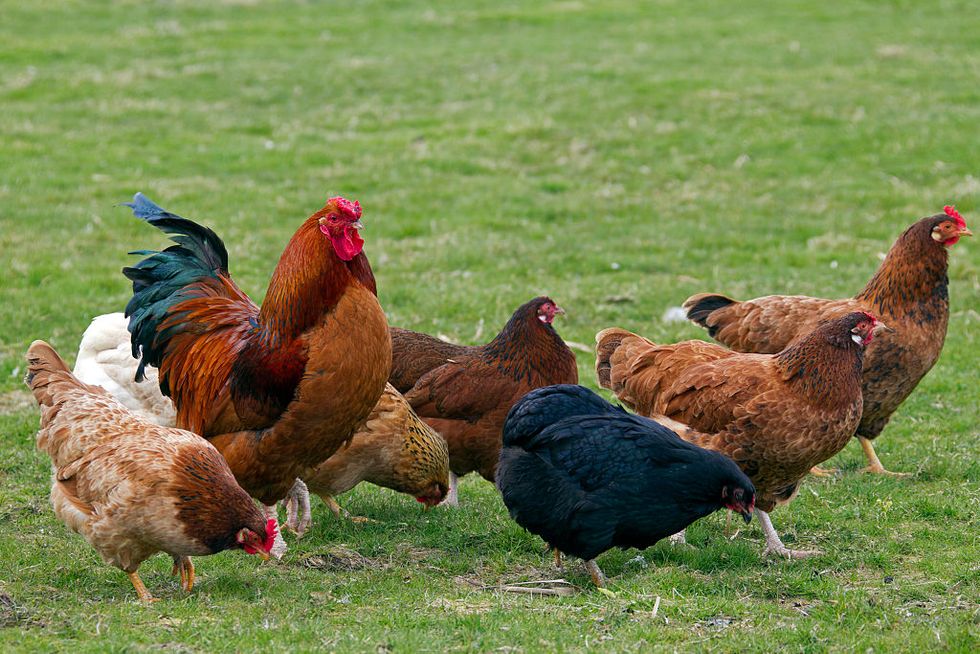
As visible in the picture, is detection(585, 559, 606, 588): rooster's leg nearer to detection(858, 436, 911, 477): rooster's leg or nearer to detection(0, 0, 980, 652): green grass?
detection(0, 0, 980, 652): green grass

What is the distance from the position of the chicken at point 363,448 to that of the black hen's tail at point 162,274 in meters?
0.56

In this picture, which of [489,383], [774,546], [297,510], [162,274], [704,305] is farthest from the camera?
[704,305]

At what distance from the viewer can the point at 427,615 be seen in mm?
6168

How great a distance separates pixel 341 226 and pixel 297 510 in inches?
96.3

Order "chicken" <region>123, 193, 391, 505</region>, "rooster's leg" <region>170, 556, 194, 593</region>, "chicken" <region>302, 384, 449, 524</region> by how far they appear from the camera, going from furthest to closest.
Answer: "chicken" <region>302, 384, 449, 524</region> → "chicken" <region>123, 193, 391, 505</region> → "rooster's leg" <region>170, 556, 194, 593</region>

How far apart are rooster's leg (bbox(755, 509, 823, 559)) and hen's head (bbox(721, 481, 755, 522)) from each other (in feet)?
2.83

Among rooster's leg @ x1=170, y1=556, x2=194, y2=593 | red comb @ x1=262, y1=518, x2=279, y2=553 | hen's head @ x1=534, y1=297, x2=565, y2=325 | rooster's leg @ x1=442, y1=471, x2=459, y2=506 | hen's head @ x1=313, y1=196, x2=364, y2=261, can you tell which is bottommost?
rooster's leg @ x1=442, y1=471, x2=459, y2=506

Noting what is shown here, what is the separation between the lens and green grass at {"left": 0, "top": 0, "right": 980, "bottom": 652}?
6.31 m

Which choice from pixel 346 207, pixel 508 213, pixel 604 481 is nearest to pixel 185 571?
pixel 346 207

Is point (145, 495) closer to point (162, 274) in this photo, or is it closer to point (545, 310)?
point (162, 274)

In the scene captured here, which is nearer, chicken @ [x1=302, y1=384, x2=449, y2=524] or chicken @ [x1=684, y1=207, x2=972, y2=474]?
chicken @ [x1=302, y1=384, x2=449, y2=524]

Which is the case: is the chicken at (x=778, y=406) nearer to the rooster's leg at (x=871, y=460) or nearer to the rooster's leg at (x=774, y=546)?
the rooster's leg at (x=774, y=546)

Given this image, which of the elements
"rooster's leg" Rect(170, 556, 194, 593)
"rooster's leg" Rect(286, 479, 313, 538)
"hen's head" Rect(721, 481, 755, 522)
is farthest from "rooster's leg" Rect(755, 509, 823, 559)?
"rooster's leg" Rect(170, 556, 194, 593)

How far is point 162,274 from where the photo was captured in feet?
26.3
